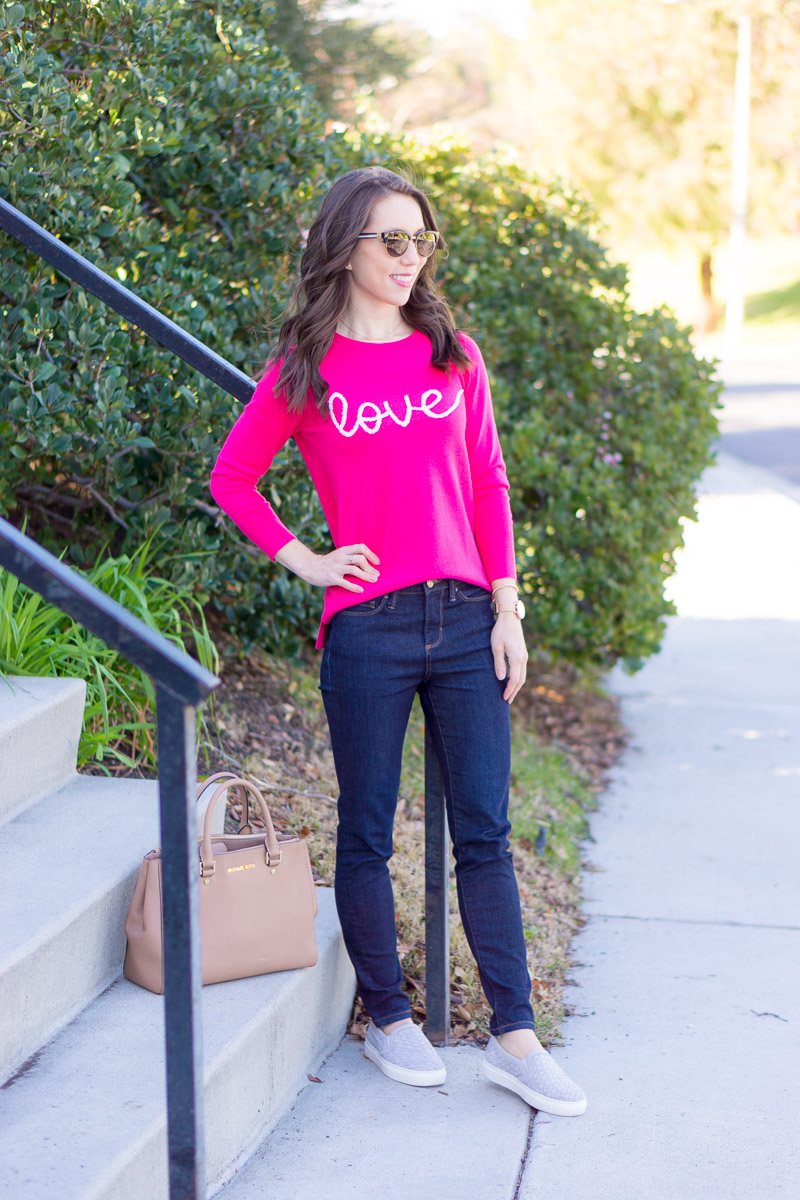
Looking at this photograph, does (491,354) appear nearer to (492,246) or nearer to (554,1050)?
(492,246)

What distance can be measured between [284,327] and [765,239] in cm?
3503

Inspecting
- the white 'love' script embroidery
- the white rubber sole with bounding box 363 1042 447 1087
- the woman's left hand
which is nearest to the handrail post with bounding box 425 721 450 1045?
the white rubber sole with bounding box 363 1042 447 1087

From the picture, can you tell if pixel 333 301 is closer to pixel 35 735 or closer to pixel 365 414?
pixel 365 414

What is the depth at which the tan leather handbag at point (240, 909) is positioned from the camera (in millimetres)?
2512

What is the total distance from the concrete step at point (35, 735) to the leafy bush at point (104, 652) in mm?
134

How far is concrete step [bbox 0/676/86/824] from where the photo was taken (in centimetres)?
282

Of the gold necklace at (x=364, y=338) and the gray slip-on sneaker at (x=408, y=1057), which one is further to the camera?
the gray slip-on sneaker at (x=408, y=1057)

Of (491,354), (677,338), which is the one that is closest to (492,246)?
(491,354)

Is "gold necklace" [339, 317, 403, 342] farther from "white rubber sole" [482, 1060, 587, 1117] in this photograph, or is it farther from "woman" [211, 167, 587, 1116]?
"white rubber sole" [482, 1060, 587, 1117]

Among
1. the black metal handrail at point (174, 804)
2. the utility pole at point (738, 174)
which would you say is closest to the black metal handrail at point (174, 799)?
the black metal handrail at point (174, 804)

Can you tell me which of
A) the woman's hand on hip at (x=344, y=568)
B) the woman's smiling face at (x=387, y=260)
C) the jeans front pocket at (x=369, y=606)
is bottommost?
the jeans front pocket at (x=369, y=606)

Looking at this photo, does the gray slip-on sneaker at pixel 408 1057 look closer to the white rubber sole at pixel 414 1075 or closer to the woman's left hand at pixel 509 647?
the white rubber sole at pixel 414 1075

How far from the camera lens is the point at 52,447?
10.7ft

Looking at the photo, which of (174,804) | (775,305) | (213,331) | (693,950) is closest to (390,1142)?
(174,804)
